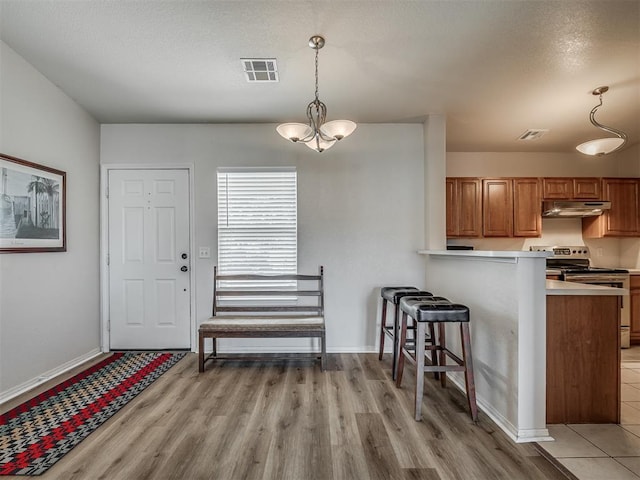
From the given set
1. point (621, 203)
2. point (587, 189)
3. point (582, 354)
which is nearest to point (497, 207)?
point (587, 189)

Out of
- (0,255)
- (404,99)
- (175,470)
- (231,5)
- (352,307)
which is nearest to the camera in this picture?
(175,470)

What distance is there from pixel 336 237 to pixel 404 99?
5.09ft

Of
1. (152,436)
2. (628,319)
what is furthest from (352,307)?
(628,319)

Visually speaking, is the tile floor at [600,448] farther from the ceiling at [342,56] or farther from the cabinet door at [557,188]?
the cabinet door at [557,188]

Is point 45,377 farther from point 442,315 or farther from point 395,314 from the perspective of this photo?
point 442,315

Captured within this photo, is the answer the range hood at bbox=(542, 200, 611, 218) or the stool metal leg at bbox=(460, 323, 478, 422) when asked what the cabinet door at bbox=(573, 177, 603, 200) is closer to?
the range hood at bbox=(542, 200, 611, 218)

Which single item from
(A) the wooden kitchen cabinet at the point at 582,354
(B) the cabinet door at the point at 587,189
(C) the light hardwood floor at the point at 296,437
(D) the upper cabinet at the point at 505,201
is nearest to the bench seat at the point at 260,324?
(C) the light hardwood floor at the point at 296,437

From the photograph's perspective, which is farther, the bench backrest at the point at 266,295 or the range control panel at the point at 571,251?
the range control panel at the point at 571,251

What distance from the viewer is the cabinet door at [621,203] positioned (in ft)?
13.5

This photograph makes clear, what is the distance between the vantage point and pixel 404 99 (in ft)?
9.69

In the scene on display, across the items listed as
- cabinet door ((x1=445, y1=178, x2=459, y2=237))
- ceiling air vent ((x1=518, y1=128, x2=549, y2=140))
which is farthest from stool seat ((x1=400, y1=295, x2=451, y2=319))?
ceiling air vent ((x1=518, y1=128, x2=549, y2=140))

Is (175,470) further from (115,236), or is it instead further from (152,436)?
(115,236)

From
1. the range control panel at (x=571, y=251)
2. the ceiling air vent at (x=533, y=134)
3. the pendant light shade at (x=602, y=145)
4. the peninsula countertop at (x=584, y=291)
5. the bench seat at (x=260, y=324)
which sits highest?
the ceiling air vent at (x=533, y=134)

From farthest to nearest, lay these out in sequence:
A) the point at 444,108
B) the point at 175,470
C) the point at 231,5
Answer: the point at 444,108 < the point at 231,5 < the point at 175,470
